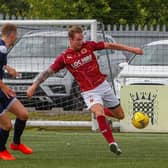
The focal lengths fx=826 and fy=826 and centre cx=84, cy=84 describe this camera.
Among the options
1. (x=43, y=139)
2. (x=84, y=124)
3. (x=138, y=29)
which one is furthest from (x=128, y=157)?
(x=138, y=29)

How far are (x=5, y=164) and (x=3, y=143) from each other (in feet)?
2.04

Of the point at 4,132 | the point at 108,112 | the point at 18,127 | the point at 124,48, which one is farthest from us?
the point at 108,112

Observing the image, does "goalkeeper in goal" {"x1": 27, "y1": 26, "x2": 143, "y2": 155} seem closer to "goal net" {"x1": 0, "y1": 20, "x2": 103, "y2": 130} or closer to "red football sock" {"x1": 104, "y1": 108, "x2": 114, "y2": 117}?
"red football sock" {"x1": 104, "y1": 108, "x2": 114, "y2": 117}

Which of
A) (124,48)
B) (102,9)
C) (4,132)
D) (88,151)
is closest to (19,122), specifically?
(4,132)

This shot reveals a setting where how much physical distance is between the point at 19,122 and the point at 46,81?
5539 millimetres

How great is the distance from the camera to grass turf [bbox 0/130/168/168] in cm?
1143

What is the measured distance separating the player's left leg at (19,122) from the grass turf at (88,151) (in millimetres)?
113

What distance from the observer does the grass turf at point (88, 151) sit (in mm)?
11430

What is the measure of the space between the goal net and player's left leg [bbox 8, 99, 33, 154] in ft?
16.4

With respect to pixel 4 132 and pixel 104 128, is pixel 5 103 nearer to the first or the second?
pixel 4 132

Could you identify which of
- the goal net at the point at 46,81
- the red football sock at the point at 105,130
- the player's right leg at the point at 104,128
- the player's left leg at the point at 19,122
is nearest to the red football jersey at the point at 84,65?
the player's right leg at the point at 104,128

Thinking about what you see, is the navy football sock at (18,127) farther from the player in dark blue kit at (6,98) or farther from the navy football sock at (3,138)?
the navy football sock at (3,138)

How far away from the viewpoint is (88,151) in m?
12.9

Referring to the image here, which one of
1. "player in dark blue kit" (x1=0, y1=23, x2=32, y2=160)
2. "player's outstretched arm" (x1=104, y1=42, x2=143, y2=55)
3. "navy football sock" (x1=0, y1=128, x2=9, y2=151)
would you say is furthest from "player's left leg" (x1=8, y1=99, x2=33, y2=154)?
"player's outstretched arm" (x1=104, y1=42, x2=143, y2=55)
